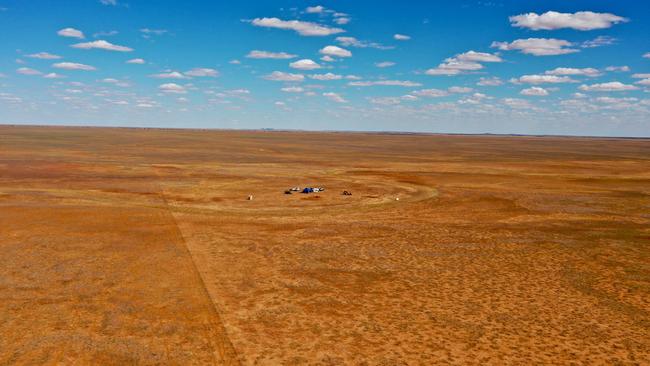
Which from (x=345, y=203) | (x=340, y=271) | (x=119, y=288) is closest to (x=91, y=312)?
A: (x=119, y=288)

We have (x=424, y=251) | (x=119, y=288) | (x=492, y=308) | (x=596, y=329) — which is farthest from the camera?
(x=424, y=251)

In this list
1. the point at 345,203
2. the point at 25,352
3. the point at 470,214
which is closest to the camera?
the point at 25,352

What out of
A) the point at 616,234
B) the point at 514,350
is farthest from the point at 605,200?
the point at 514,350

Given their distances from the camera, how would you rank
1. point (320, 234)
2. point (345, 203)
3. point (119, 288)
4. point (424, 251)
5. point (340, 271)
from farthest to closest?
point (345, 203) < point (320, 234) < point (424, 251) < point (340, 271) < point (119, 288)

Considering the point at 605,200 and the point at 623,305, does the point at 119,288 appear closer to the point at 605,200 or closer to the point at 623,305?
the point at 623,305

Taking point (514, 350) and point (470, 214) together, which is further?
point (470, 214)

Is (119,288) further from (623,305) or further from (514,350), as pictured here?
(623,305)
